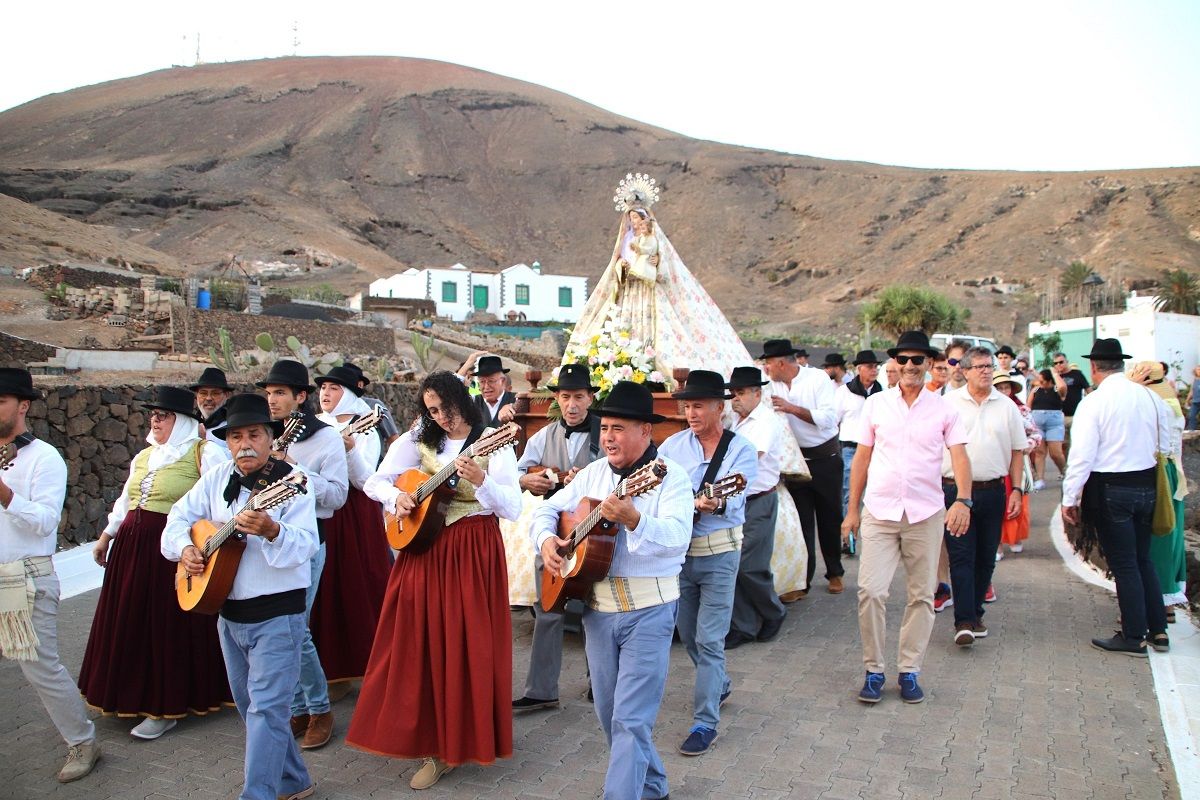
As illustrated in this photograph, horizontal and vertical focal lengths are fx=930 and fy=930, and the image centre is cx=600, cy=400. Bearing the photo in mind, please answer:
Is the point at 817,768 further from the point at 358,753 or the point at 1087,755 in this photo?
the point at 358,753

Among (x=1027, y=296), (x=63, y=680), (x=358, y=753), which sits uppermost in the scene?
(x=1027, y=296)

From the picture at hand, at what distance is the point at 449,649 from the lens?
15.1ft

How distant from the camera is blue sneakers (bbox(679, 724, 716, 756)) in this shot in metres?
4.96

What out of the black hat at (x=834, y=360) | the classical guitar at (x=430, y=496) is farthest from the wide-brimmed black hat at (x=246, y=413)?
the black hat at (x=834, y=360)

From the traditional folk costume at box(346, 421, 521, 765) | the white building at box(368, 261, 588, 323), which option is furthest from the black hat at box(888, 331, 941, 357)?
the white building at box(368, 261, 588, 323)

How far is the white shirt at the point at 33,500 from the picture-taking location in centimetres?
475

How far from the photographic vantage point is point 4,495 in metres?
4.59

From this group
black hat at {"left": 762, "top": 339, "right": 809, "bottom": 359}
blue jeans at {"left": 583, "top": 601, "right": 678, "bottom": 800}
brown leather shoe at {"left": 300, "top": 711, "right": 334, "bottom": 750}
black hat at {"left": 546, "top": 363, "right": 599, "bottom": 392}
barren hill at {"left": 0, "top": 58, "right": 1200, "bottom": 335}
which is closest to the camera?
blue jeans at {"left": 583, "top": 601, "right": 678, "bottom": 800}

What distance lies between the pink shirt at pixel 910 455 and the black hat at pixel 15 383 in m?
4.80

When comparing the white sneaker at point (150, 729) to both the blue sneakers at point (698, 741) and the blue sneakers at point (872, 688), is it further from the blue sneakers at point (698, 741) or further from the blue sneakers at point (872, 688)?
the blue sneakers at point (872, 688)

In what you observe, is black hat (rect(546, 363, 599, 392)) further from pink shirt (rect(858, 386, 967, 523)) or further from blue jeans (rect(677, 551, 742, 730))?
pink shirt (rect(858, 386, 967, 523))

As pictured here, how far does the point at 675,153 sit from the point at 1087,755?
117149 millimetres

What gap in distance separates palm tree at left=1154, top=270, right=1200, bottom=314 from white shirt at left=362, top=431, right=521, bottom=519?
38850 millimetres

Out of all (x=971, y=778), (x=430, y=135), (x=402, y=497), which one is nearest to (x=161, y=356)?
(x=402, y=497)
